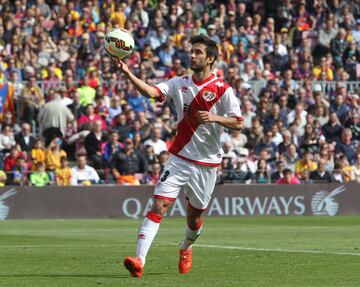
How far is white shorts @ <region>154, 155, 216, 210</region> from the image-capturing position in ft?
39.8

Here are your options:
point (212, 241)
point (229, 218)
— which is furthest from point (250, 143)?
point (212, 241)

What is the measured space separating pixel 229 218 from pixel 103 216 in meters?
2.88

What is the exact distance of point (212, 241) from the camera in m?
17.6

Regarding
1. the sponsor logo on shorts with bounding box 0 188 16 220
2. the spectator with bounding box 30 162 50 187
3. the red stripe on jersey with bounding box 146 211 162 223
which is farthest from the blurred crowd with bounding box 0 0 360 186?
the red stripe on jersey with bounding box 146 211 162 223

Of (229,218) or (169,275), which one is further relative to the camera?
(229,218)

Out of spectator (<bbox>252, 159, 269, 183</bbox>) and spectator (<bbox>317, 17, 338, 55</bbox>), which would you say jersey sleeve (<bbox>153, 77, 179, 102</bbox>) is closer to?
spectator (<bbox>252, 159, 269, 183</bbox>)

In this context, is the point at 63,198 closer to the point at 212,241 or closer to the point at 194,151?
the point at 212,241

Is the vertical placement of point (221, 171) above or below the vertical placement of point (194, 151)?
below

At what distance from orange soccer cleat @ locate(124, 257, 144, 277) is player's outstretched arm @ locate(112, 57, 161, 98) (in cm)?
174

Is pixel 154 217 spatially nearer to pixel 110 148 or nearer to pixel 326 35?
pixel 110 148

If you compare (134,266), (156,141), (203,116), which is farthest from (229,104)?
(156,141)

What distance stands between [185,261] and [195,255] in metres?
2.30

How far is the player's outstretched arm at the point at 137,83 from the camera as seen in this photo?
1169 cm

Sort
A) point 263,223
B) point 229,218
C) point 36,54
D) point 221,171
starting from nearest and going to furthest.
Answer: point 263,223, point 229,218, point 221,171, point 36,54
